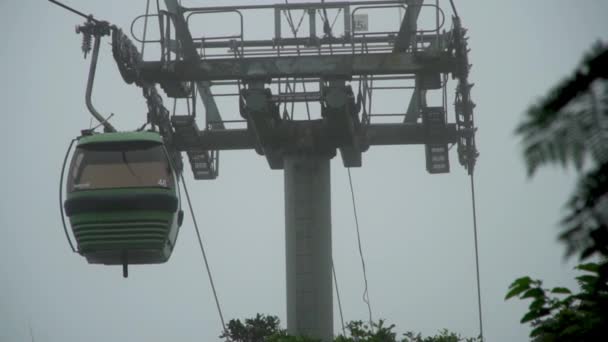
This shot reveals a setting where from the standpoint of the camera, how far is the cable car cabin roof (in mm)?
14828

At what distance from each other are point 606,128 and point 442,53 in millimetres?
17049

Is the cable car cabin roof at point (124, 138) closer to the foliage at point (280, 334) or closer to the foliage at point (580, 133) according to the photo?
the foliage at point (280, 334)

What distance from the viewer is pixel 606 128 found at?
1.32 m

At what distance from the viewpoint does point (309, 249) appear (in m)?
19.5

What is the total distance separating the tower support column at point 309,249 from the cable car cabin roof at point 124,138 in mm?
5084

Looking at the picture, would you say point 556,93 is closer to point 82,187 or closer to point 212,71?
point 82,187

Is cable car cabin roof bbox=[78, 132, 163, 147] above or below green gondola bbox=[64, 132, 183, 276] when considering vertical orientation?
above

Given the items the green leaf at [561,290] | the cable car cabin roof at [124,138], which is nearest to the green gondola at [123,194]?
the cable car cabin roof at [124,138]

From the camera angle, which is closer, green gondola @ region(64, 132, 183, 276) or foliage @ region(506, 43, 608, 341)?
foliage @ region(506, 43, 608, 341)

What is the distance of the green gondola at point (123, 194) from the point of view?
49.2 feet

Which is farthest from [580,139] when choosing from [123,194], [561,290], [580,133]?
[123,194]

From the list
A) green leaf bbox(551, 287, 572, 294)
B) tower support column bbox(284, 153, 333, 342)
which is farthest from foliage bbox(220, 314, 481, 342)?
green leaf bbox(551, 287, 572, 294)

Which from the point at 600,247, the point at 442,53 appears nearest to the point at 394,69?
the point at 442,53

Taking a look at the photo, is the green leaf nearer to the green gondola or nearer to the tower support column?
the green gondola
